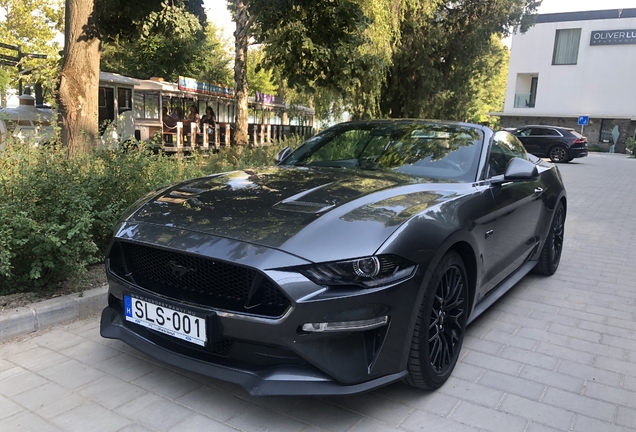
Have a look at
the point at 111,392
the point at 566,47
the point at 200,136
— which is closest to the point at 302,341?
the point at 111,392

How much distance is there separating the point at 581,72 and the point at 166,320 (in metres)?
43.4

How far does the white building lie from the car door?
38.7 metres

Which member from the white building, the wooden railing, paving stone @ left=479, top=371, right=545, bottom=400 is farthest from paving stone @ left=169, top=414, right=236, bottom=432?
the white building

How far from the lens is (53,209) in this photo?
12.0ft

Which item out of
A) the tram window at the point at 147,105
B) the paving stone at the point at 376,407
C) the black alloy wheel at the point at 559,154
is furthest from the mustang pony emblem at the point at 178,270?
the black alloy wheel at the point at 559,154

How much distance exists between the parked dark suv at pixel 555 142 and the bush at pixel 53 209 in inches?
843

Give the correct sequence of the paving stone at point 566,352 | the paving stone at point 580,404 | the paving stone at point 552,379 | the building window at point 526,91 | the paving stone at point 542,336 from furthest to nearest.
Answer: the building window at point 526,91 < the paving stone at point 542,336 < the paving stone at point 566,352 < the paving stone at point 552,379 < the paving stone at point 580,404

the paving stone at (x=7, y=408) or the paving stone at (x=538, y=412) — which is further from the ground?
the paving stone at (x=538, y=412)

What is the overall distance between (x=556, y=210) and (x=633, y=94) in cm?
3892

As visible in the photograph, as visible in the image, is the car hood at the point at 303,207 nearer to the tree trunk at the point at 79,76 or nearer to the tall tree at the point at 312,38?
the tree trunk at the point at 79,76

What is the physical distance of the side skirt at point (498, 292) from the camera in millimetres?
3332

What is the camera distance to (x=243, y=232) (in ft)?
7.74

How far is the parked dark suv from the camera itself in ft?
72.9

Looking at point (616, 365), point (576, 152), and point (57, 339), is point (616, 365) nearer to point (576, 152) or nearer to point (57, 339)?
point (57, 339)
